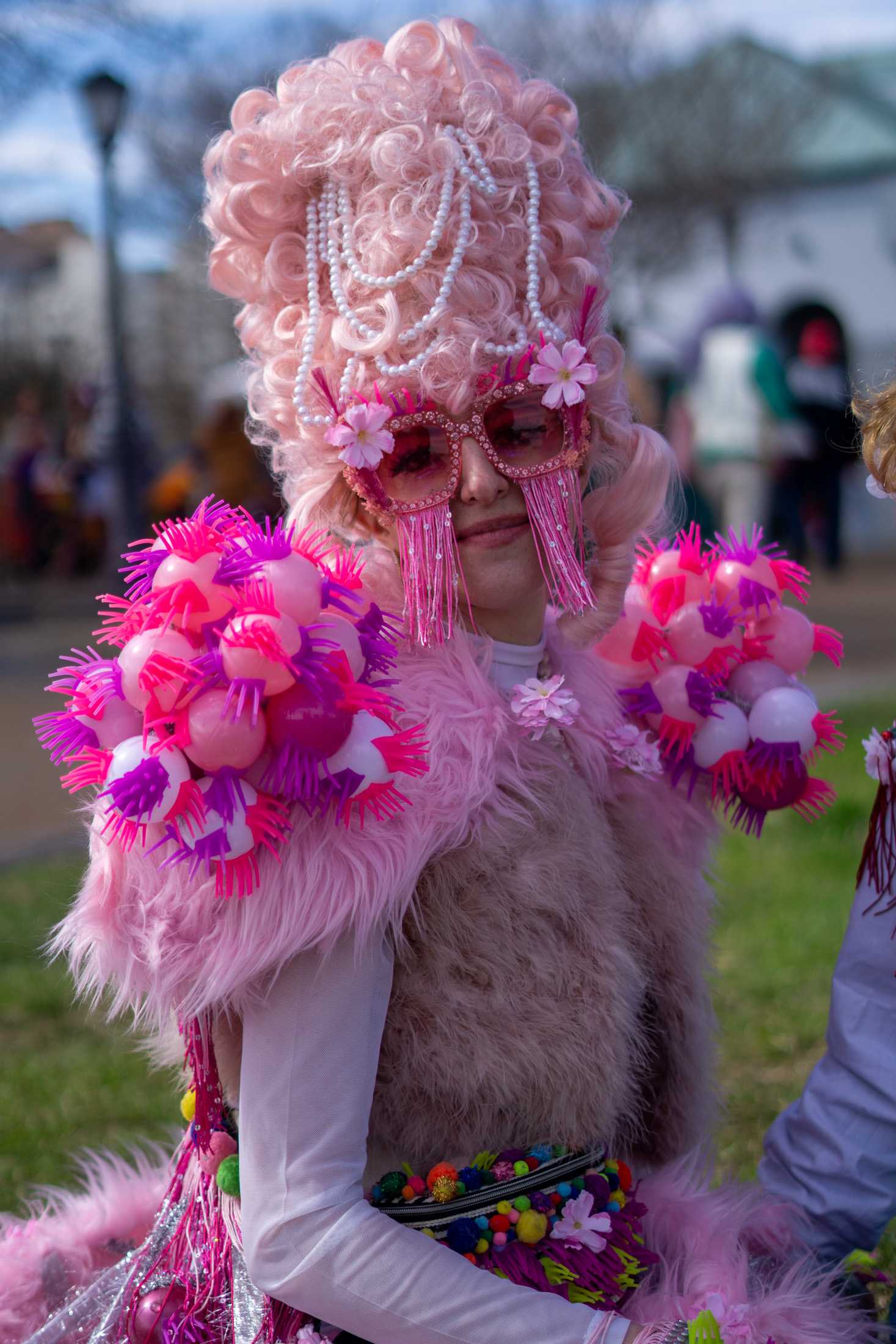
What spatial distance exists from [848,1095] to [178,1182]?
0.94 metres

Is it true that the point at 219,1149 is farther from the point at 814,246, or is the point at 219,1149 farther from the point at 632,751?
the point at 814,246

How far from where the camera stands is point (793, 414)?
544 inches

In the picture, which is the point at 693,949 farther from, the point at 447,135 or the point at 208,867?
the point at 447,135

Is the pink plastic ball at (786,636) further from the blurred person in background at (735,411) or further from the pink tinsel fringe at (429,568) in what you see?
the blurred person in background at (735,411)

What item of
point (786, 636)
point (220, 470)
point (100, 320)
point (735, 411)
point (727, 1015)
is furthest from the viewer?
point (100, 320)

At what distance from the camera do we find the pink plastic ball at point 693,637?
6.92 feet

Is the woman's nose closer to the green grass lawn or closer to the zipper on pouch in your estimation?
the zipper on pouch

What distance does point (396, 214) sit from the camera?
1740 mm

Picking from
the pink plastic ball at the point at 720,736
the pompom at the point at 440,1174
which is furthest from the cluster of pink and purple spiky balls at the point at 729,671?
the pompom at the point at 440,1174

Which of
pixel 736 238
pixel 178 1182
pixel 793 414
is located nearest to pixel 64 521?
pixel 793 414

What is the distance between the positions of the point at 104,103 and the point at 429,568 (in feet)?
26.2

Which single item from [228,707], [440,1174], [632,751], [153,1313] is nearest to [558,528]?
[632,751]

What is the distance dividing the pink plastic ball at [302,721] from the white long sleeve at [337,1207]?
0.26m

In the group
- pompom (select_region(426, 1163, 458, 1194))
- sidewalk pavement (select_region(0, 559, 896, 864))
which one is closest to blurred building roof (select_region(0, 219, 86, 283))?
sidewalk pavement (select_region(0, 559, 896, 864))
